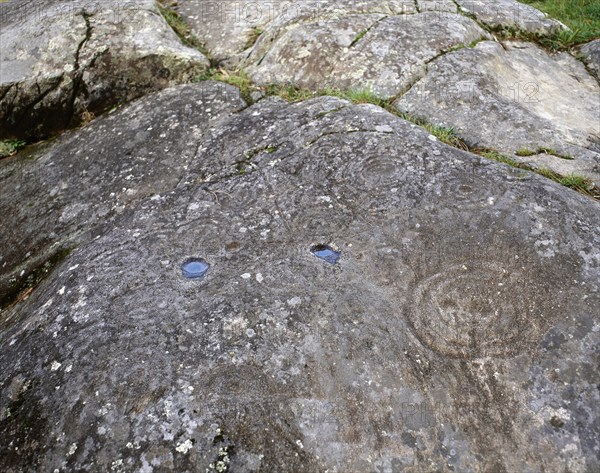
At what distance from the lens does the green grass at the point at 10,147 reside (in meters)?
4.79

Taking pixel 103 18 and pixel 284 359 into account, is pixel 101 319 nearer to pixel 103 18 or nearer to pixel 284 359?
pixel 284 359

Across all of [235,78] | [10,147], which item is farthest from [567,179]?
[10,147]

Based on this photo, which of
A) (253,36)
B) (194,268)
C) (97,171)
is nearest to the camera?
(194,268)

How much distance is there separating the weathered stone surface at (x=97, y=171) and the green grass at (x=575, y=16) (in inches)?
157

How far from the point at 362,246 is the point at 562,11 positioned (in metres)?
7.00

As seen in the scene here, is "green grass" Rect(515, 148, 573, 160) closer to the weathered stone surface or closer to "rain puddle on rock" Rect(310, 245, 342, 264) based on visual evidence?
"rain puddle on rock" Rect(310, 245, 342, 264)

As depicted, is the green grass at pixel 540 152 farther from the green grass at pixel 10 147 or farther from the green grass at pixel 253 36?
the green grass at pixel 10 147

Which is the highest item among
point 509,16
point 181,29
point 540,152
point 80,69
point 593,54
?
point 80,69

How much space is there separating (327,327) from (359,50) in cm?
303

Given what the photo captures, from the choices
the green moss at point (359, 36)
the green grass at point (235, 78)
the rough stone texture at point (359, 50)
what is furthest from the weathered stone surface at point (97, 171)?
the green moss at point (359, 36)

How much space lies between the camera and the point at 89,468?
7.28 ft

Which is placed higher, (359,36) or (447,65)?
(359,36)

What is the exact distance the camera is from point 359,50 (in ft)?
15.8

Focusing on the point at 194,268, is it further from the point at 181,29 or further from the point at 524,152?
the point at 181,29
